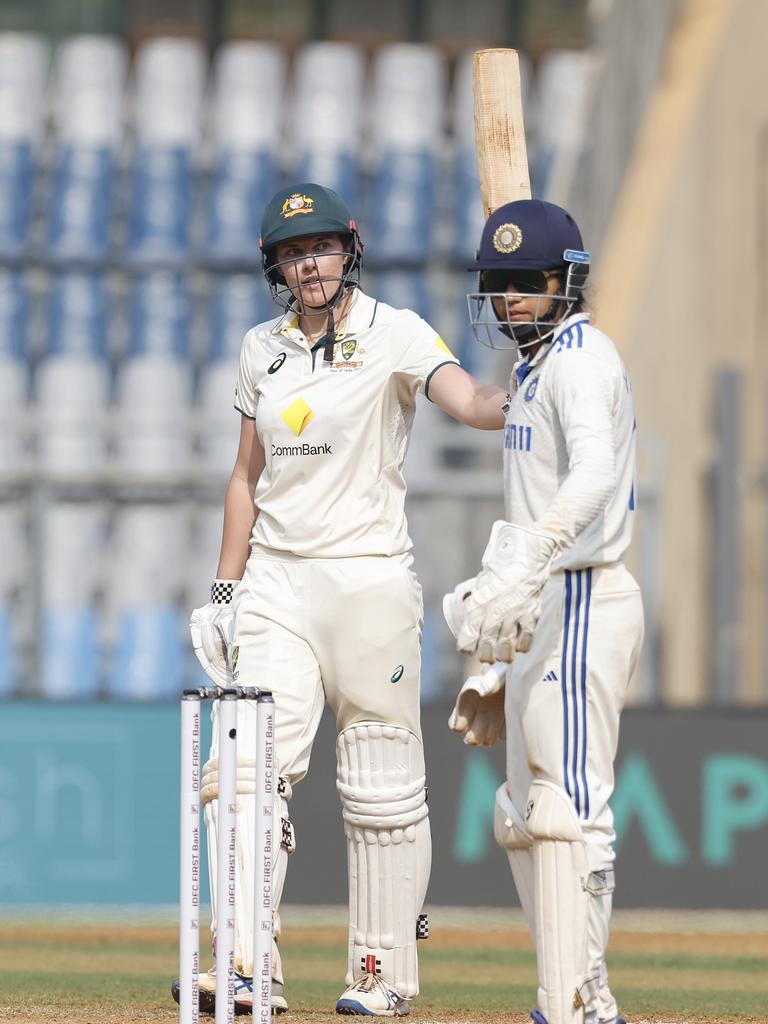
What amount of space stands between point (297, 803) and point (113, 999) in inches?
155

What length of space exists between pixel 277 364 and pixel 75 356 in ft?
34.7

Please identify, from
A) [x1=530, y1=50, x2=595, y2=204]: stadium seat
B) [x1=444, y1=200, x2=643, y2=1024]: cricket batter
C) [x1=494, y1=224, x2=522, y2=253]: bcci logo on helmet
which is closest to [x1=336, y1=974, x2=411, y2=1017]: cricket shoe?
[x1=444, y1=200, x2=643, y2=1024]: cricket batter

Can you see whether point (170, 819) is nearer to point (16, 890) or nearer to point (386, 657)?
point (16, 890)

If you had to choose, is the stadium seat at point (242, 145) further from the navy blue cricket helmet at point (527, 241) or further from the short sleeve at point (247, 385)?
the navy blue cricket helmet at point (527, 241)

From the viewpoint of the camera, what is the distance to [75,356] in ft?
51.8

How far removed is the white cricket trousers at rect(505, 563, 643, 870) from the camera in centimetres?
465

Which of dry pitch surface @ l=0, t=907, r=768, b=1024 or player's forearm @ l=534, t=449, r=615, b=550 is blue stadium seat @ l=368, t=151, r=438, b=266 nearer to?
Result: dry pitch surface @ l=0, t=907, r=768, b=1024

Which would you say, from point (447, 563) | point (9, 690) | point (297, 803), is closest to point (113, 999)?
point (297, 803)

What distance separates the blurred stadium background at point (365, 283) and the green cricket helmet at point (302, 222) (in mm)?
2769

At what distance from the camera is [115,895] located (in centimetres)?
987

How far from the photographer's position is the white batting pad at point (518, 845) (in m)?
4.73

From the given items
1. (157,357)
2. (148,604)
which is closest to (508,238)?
(148,604)

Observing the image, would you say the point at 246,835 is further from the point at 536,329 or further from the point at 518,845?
the point at 536,329

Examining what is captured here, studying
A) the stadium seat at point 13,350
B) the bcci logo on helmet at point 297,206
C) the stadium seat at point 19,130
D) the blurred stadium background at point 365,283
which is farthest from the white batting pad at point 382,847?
the stadium seat at point 19,130
